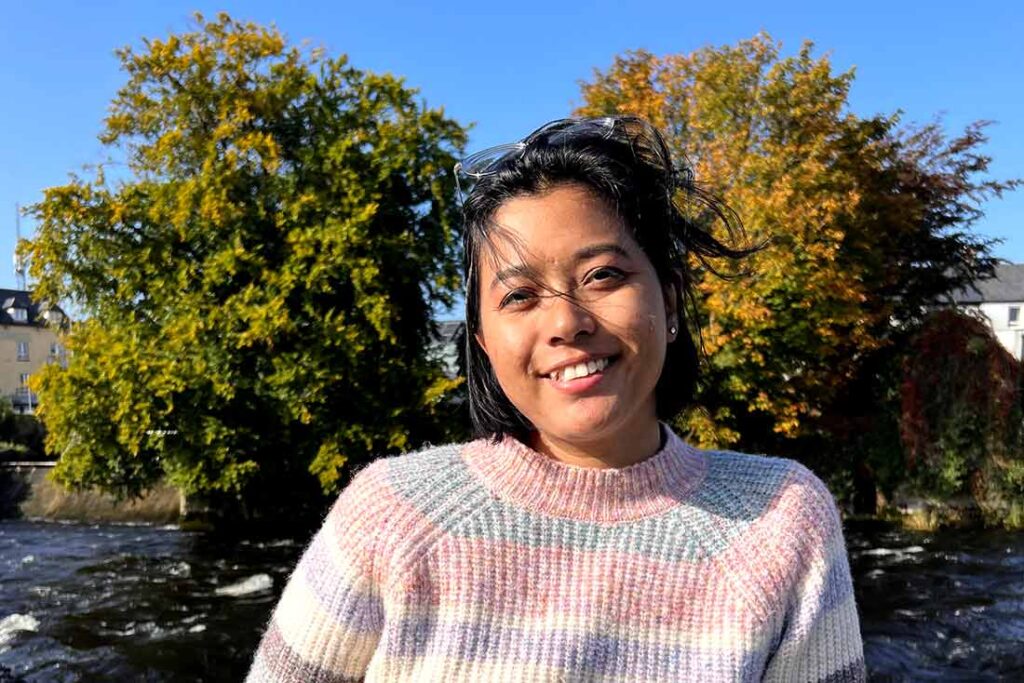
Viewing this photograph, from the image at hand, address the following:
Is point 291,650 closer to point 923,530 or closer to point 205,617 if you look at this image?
point 205,617

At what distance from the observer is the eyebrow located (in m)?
1.41

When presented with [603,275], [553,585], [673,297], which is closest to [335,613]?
[553,585]

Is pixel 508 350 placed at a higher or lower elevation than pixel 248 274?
lower

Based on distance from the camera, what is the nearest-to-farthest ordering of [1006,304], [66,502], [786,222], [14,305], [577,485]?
1. [577,485]
2. [786,222]
3. [66,502]
4. [1006,304]
5. [14,305]

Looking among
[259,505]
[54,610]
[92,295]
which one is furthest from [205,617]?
[92,295]

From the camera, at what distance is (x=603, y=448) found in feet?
4.97

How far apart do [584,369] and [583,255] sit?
0.18 meters

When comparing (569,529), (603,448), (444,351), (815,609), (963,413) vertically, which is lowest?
(963,413)

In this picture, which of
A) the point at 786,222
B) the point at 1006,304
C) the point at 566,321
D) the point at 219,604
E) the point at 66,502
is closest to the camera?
the point at 566,321

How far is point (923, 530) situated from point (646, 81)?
10089mm

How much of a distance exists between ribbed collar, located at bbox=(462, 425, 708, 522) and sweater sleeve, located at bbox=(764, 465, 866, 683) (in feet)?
0.65

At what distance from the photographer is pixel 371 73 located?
50.6ft

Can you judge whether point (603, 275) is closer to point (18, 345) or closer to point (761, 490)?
point (761, 490)

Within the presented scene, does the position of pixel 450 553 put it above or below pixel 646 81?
below
